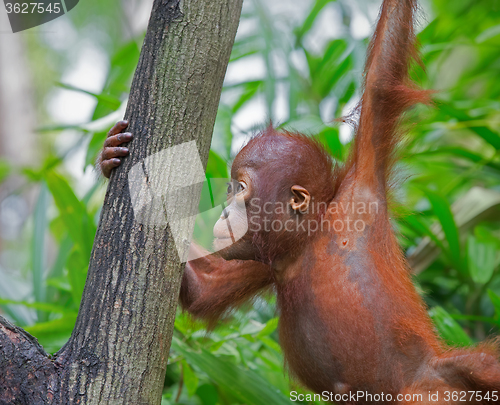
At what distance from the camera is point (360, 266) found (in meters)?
2.04

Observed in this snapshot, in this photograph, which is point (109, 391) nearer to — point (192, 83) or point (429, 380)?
point (192, 83)

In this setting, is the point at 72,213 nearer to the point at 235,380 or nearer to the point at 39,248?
the point at 39,248

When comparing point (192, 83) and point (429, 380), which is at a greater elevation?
point (192, 83)

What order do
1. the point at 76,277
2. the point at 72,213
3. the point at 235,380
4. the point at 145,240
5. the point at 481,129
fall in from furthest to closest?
the point at 481,129 → the point at 72,213 → the point at 76,277 → the point at 235,380 → the point at 145,240

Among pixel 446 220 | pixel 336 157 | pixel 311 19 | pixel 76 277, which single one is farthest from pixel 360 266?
pixel 311 19

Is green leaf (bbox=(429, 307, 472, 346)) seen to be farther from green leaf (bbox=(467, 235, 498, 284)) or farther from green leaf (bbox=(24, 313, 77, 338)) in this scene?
green leaf (bbox=(24, 313, 77, 338))

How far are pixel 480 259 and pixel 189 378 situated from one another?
78.4 inches

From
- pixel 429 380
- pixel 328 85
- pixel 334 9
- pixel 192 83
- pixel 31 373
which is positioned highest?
pixel 334 9

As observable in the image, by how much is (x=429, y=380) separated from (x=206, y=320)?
1.18 metres

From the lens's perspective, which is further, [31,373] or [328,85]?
[328,85]

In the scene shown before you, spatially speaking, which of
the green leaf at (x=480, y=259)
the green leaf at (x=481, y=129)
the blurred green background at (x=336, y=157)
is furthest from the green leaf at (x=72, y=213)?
the green leaf at (x=481, y=129)

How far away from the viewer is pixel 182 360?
272 cm

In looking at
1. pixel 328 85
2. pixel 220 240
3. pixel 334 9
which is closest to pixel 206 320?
pixel 220 240

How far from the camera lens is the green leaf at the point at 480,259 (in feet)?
9.66
